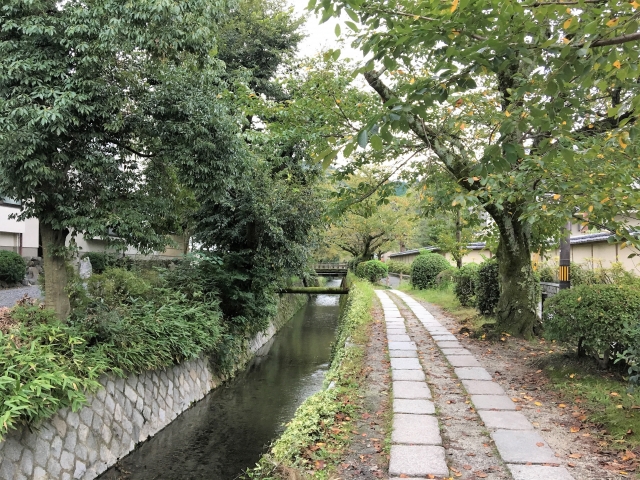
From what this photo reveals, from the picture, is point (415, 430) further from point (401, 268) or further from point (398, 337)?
point (401, 268)

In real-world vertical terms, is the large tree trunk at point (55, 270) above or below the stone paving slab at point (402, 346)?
above

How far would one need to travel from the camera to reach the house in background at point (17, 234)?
730 inches

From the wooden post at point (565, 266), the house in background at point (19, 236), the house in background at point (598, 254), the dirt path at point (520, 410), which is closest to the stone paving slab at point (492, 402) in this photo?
the dirt path at point (520, 410)

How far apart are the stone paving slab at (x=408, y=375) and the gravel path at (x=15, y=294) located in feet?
33.8

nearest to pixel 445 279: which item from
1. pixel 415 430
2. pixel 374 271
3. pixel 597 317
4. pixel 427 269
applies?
pixel 427 269

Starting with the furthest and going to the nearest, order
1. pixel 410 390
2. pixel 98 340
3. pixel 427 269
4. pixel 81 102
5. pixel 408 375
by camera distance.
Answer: pixel 427 269
pixel 98 340
pixel 408 375
pixel 81 102
pixel 410 390

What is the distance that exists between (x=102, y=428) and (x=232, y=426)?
2.40 m

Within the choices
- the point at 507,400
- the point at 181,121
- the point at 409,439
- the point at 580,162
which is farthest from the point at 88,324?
the point at 580,162

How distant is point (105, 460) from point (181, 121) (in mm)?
5072

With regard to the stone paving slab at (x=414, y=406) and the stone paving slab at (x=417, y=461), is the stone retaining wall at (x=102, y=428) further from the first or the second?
the stone paving slab at (x=414, y=406)

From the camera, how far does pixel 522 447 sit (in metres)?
3.69

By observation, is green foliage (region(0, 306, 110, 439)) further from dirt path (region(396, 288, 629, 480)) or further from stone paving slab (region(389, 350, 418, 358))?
stone paving slab (region(389, 350, 418, 358))

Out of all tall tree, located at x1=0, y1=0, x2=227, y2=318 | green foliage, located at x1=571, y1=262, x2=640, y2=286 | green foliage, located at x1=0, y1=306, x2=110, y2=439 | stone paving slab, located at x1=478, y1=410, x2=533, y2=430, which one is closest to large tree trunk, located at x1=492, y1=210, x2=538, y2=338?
green foliage, located at x1=571, y1=262, x2=640, y2=286

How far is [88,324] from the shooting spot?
6.45 m
